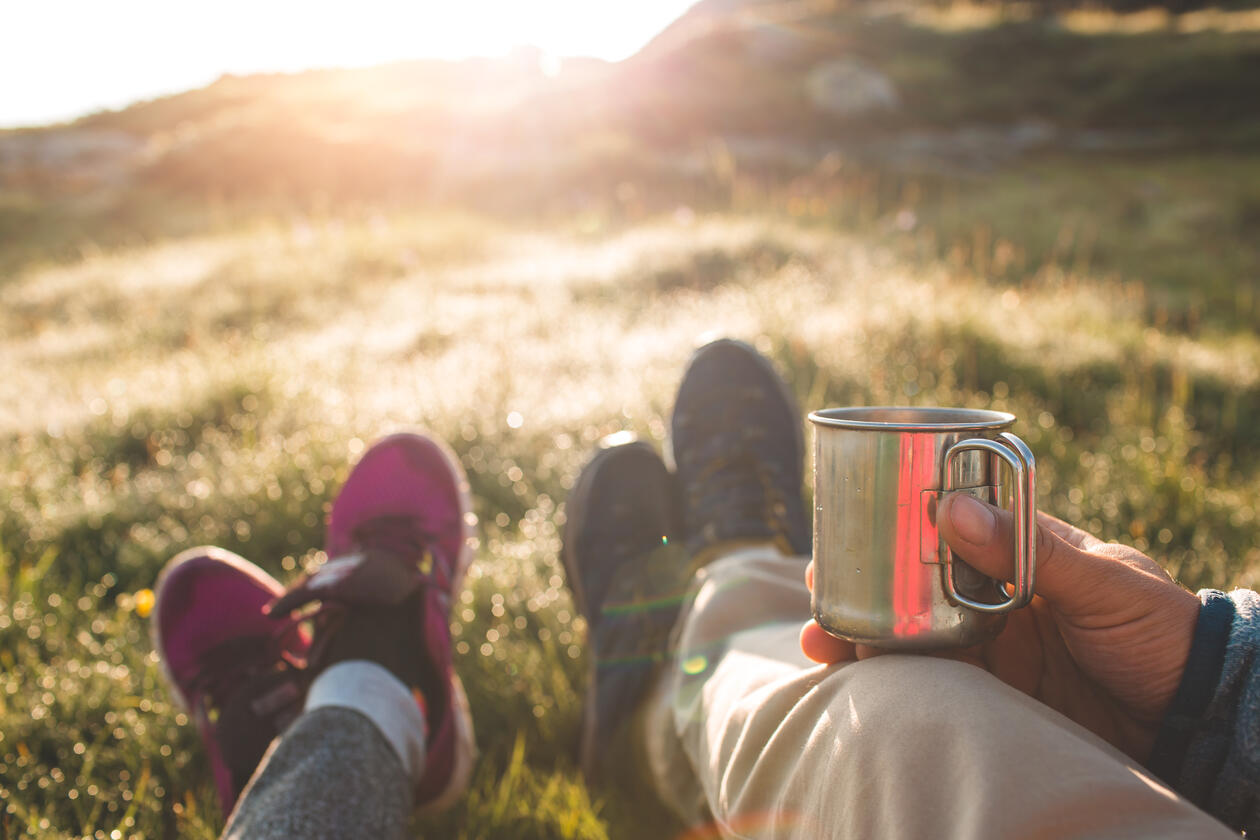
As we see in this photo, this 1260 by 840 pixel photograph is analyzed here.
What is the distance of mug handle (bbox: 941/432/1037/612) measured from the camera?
83 cm

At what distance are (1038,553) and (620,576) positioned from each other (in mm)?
1201

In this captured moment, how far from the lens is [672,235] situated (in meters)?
6.41

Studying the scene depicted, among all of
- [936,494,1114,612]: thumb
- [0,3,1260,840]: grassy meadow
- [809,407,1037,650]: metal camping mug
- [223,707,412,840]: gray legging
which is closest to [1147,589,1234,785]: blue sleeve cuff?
[936,494,1114,612]: thumb

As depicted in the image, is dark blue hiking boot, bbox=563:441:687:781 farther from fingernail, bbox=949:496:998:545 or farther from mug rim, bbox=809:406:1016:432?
fingernail, bbox=949:496:998:545

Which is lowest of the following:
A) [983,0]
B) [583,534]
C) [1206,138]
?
[583,534]

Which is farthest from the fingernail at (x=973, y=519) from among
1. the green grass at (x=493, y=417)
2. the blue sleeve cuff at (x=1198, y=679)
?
the green grass at (x=493, y=417)

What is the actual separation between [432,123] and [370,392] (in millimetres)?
14277

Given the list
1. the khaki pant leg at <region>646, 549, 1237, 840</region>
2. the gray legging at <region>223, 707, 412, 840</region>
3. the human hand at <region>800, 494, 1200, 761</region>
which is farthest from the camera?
the gray legging at <region>223, 707, 412, 840</region>

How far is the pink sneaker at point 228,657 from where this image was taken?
1593 millimetres

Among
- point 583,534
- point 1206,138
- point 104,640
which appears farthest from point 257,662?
point 1206,138

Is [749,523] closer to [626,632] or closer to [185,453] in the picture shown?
[626,632]

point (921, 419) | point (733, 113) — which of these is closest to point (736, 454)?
point (921, 419)

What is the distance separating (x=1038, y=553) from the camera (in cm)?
93

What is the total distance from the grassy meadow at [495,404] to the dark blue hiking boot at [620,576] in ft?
0.42
